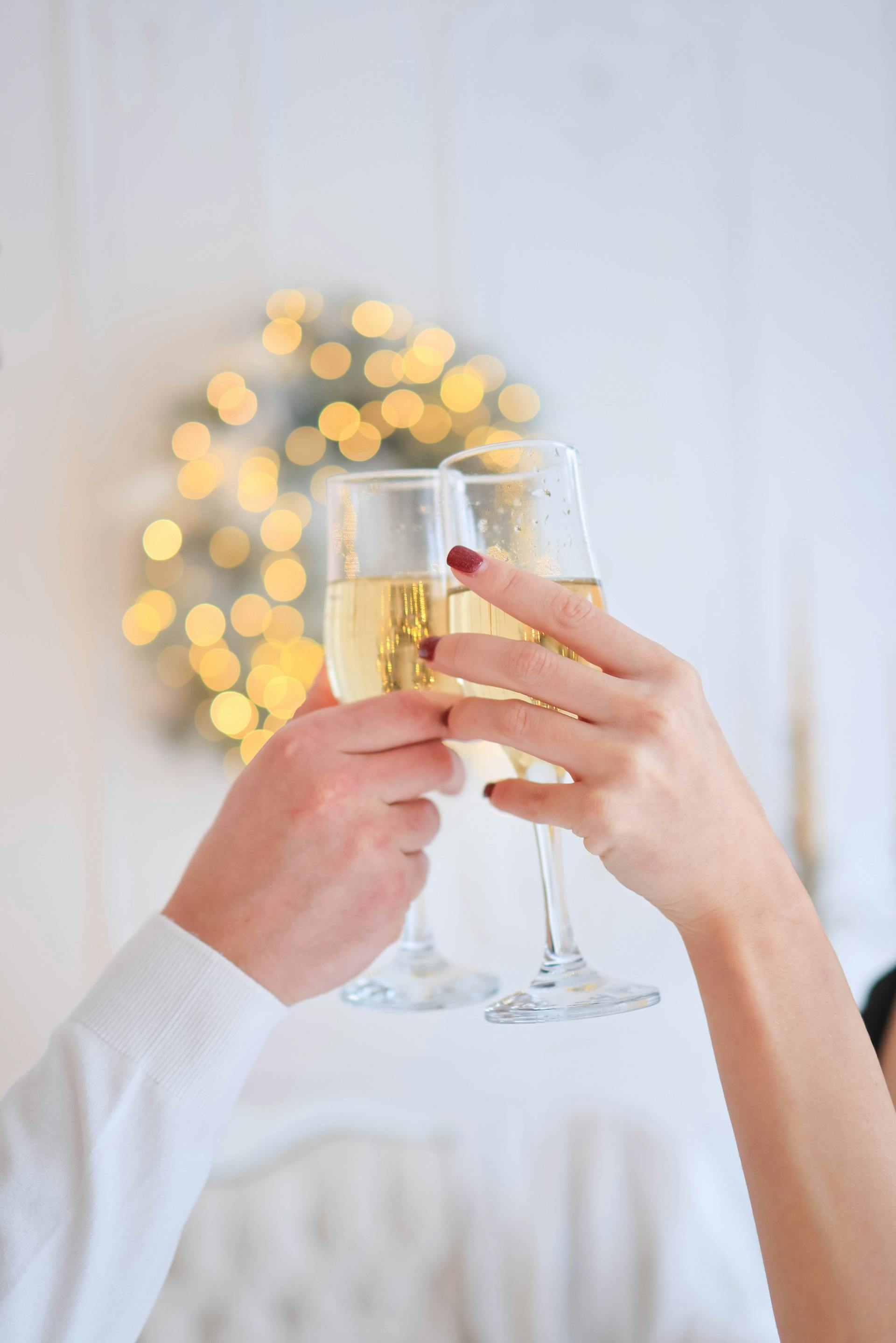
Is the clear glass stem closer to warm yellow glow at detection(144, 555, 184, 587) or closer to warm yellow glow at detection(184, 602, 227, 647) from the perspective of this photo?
warm yellow glow at detection(184, 602, 227, 647)

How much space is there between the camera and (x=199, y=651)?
2684mm

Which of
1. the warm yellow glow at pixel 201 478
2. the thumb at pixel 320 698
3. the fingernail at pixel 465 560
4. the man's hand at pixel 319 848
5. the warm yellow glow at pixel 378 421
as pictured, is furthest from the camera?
the warm yellow glow at pixel 201 478

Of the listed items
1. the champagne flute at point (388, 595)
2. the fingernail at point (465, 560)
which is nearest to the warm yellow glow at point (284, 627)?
the champagne flute at point (388, 595)

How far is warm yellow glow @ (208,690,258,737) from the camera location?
263cm

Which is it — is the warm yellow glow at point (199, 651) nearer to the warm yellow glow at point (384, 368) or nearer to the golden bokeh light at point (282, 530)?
the golden bokeh light at point (282, 530)

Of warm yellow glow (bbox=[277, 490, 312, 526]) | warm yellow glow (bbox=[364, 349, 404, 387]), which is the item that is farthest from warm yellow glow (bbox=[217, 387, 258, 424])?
warm yellow glow (bbox=[364, 349, 404, 387])

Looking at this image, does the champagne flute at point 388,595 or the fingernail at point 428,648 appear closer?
the fingernail at point 428,648

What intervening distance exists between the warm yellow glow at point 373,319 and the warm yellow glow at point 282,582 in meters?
0.64

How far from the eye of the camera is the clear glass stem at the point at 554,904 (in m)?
0.93

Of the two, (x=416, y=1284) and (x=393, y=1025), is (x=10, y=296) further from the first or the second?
(x=416, y=1284)

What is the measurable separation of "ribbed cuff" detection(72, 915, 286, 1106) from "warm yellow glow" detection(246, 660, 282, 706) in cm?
175

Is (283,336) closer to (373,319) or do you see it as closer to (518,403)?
(373,319)

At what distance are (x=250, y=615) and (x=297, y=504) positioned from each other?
0.33 m

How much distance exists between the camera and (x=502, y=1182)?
129 cm
